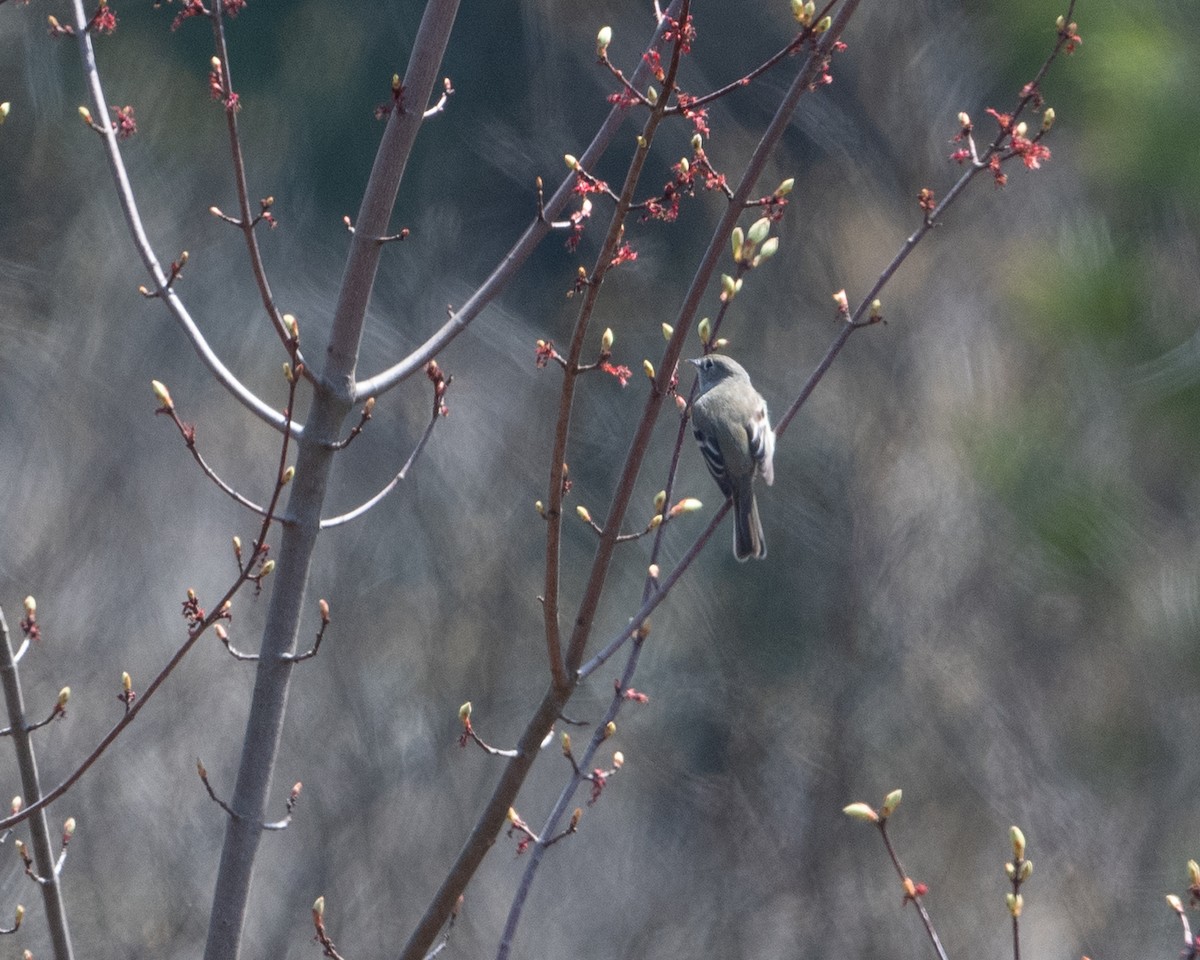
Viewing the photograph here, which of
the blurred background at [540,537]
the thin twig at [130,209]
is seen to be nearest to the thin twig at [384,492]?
the thin twig at [130,209]

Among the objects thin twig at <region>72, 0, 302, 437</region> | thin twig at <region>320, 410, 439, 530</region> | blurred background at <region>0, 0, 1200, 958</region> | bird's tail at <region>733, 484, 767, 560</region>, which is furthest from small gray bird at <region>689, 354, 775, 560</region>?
thin twig at <region>72, 0, 302, 437</region>

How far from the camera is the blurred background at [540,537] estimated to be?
3041mm

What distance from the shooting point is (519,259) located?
1.46 meters

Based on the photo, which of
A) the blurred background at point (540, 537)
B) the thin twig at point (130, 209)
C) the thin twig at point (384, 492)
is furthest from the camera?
the blurred background at point (540, 537)

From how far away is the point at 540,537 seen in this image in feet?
10.8

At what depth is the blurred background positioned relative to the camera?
304 cm

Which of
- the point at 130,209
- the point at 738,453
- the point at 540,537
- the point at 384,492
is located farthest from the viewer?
the point at 540,537

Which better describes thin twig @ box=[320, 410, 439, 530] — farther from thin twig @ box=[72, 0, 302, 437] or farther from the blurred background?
the blurred background

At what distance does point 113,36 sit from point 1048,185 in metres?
2.12

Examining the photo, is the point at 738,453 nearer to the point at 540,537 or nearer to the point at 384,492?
the point at 540,537

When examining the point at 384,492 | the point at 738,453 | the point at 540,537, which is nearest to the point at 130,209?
Result: the point at 384,492

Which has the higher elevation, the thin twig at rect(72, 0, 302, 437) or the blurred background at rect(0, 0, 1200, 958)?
the blurred background at rect(0, 0, 1200, 958)

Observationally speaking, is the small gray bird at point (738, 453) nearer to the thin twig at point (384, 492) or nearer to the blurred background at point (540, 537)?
the blurred background at point (540, 537)

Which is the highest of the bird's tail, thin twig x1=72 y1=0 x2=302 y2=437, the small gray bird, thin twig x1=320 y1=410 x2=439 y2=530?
the small gray bird
